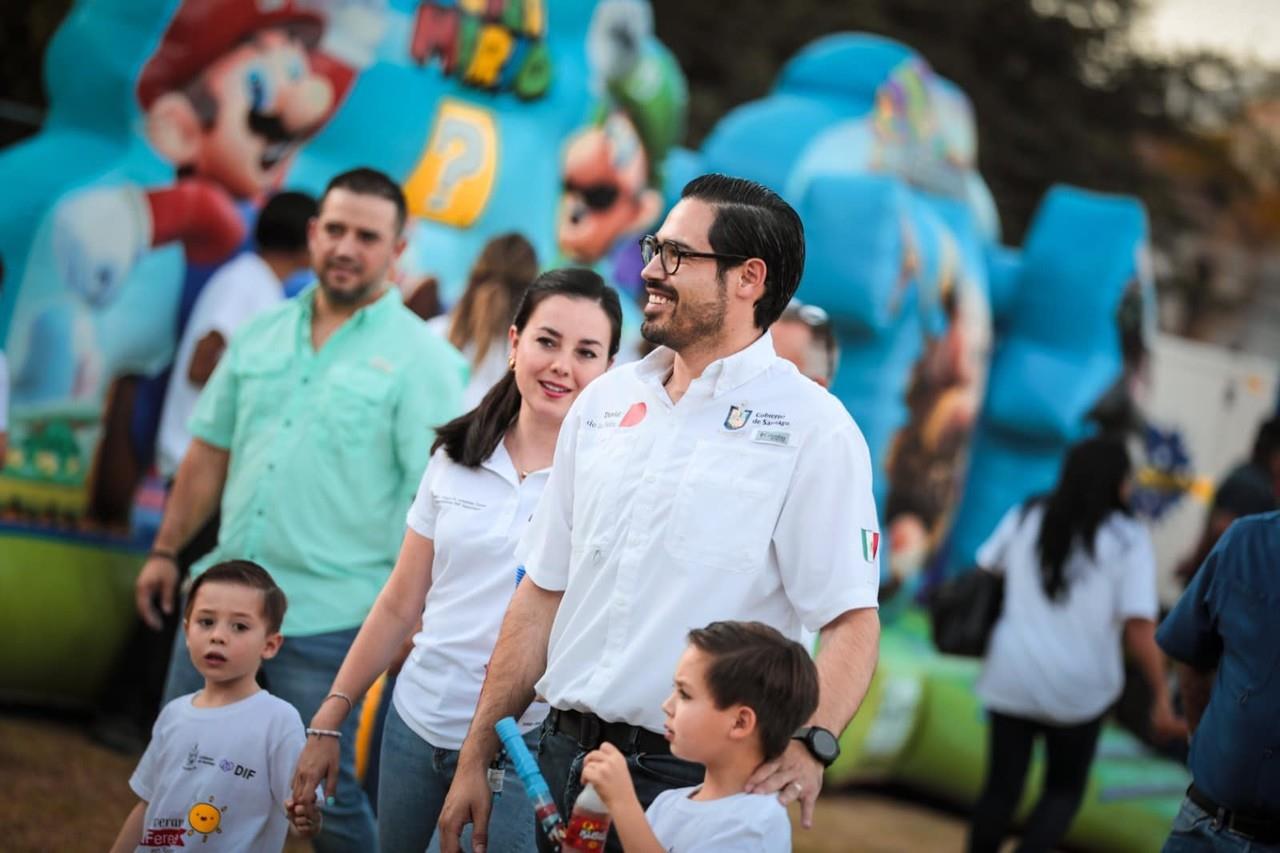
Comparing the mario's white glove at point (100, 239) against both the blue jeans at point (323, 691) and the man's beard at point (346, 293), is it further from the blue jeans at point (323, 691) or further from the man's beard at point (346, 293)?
the blue jeans at point (323, 691)

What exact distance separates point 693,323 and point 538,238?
14.0 ft

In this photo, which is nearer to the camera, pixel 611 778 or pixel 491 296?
pixel 611 778

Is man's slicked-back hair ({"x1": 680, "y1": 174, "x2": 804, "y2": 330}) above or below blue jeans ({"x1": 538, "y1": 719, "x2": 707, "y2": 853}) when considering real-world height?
above

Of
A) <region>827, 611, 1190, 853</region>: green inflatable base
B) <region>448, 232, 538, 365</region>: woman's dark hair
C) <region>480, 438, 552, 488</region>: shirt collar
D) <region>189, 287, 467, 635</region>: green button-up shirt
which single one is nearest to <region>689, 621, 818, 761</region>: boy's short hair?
<region>480, 438, 552, 488</region>: shirt collar

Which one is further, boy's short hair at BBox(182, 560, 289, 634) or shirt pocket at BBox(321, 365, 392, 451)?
shirt pocket at BBox(321, 365, 392, 451)

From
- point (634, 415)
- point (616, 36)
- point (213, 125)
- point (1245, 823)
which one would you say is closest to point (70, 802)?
point (213, 125)

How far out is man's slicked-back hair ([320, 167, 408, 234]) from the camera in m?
4.05

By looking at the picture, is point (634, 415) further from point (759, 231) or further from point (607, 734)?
point (607, 734)

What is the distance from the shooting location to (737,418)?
263cm

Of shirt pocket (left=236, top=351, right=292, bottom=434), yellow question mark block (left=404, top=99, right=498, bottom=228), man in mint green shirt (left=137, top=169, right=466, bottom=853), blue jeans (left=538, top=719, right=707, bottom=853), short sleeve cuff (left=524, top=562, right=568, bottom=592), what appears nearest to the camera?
blue jeans (left=538, top=719, right=707, bottom=853)

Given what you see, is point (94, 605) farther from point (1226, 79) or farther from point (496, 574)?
point (1226, 79)

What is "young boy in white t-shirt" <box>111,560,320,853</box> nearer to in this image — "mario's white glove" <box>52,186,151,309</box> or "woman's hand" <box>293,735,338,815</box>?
"woman's hand" <box>293,735,338,815</box>

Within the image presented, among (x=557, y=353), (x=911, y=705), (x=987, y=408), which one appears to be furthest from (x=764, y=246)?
(x=987, y=408)

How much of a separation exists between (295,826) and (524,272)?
9.66 feet
